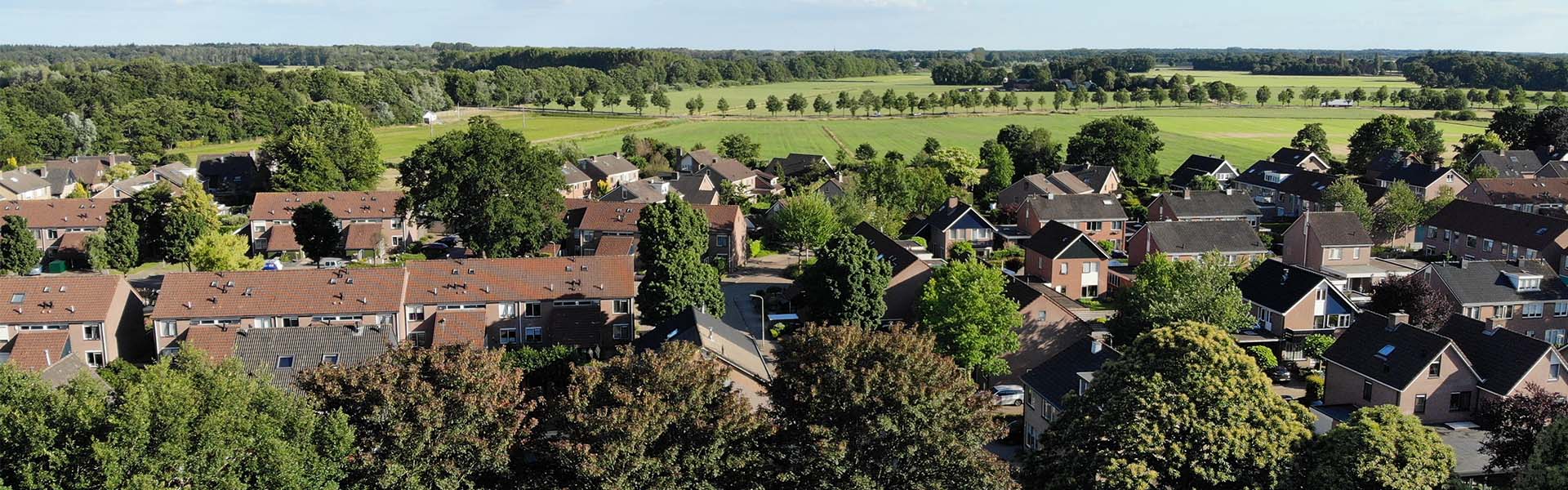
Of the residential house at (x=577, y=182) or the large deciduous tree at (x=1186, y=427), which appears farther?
the residential house at (x=577, y=182)

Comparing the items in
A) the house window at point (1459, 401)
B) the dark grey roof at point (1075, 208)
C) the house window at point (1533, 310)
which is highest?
the dark grey roof at point (1075, 208)

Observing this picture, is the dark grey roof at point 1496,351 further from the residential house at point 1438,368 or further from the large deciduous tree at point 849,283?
the large deciduous tree at point 849,283

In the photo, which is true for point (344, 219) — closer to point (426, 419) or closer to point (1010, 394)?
point (1010, 394)

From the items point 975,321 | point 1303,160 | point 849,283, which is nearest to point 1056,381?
point 975,321

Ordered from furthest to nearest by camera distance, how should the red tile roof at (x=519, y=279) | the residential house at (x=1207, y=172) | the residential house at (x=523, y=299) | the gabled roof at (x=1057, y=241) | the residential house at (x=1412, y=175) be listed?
the residential house at (x=1207, y=172), the residential house at (x=1412, y=175), the gabled roof at (x=1057, y=241), the red tile roof at (x=519, y=279), the residential house at (x=523, y=299)

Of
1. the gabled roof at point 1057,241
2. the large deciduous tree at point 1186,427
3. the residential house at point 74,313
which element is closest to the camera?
the large deciduous tree at point 1186,427

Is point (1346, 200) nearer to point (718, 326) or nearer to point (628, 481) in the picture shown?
point (718, 326)

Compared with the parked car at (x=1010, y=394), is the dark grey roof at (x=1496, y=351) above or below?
above

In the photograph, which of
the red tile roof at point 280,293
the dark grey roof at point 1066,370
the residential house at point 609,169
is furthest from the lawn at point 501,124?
the dark grey roof at point 1066,370
